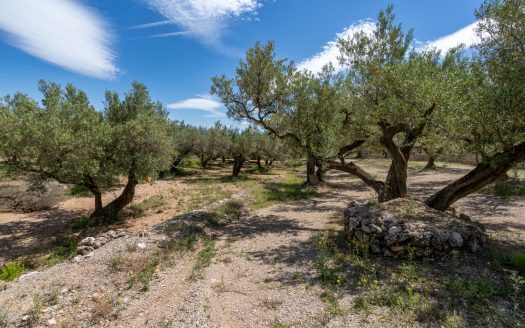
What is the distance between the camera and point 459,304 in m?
6.27

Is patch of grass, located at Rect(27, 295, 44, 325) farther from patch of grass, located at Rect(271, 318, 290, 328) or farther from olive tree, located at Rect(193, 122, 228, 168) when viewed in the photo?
olive tree, located at Rect(193, 122, 228, 168)

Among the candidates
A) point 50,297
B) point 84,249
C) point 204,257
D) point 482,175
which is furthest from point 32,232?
point 482,175

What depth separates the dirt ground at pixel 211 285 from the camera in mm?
6582

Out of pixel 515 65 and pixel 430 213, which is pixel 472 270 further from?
pixel 515 65

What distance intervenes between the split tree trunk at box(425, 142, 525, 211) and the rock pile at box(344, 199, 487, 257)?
1784 mm

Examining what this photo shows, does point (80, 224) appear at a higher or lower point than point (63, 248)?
higher

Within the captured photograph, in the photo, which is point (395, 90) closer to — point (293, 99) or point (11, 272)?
point (293, 99)

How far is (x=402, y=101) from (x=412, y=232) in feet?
16.7

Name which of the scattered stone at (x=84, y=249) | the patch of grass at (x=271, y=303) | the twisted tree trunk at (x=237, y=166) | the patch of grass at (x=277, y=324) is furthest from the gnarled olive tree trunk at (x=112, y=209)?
the twisted tree trunk at (x=237, y=166)

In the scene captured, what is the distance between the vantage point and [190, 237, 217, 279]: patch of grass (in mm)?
9145

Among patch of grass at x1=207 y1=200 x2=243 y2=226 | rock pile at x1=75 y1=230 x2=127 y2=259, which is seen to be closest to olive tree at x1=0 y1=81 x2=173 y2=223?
rock pile at x1=75 y1=230 x2=127 y2=259

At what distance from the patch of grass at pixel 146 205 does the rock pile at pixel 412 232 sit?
15.1 m

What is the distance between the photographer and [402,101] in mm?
10727

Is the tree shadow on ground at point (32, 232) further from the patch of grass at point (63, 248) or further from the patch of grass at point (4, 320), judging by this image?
the patch of grass at point (4, 320)
